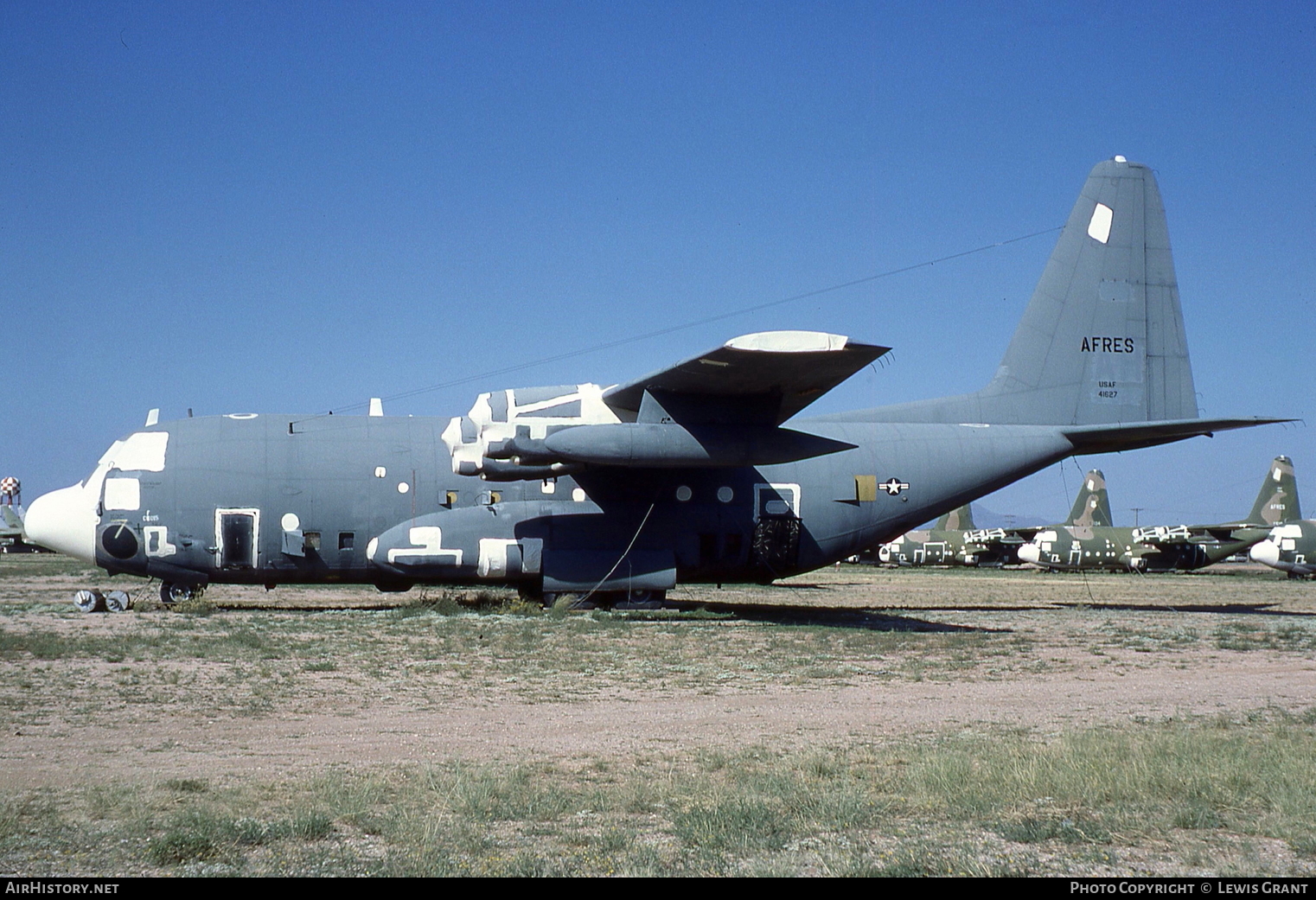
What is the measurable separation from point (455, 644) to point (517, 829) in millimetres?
9497

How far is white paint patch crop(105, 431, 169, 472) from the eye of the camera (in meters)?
19.9

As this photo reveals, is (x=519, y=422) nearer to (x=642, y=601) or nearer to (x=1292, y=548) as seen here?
(x=642, y=601)

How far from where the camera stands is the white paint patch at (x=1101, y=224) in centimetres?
2259

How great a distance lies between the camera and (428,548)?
1955 cm

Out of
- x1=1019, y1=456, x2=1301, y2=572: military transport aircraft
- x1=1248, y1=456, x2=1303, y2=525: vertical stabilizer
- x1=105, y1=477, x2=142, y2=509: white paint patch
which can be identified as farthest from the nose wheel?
x1=1248, y1=456, x2=1303, y2=525: vertical stabilizer

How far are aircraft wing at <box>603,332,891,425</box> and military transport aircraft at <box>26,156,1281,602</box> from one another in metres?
0.05

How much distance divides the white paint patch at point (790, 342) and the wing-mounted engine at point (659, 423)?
846mm

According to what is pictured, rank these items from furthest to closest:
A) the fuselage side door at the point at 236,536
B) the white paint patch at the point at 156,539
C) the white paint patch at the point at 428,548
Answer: the fuselage side door at the point at 236,536, the white paint patch at the point at 156,539, the white paint patch at the point at 428,548

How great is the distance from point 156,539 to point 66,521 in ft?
6.07

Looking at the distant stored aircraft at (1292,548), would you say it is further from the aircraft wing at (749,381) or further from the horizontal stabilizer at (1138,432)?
the aircraft wing at (749,381)

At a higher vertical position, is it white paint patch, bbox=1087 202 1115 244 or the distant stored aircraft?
white paint patch, bbox=1087 202 1115 244

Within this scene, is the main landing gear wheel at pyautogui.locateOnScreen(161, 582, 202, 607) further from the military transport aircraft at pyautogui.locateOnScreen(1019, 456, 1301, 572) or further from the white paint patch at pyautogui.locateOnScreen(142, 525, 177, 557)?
the military transport aircraft at pyautogui.locateOnScreen(1019, 456, 1301, 572)

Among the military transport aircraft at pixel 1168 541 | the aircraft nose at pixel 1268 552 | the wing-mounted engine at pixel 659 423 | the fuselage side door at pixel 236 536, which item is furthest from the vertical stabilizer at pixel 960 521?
the fuselage side door at pixel 236 536

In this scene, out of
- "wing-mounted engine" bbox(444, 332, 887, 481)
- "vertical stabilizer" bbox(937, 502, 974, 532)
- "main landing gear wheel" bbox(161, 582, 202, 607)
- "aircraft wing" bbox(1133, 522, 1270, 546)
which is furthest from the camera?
"vertical stabilizer" bbox(937, 502, 974, 532)
